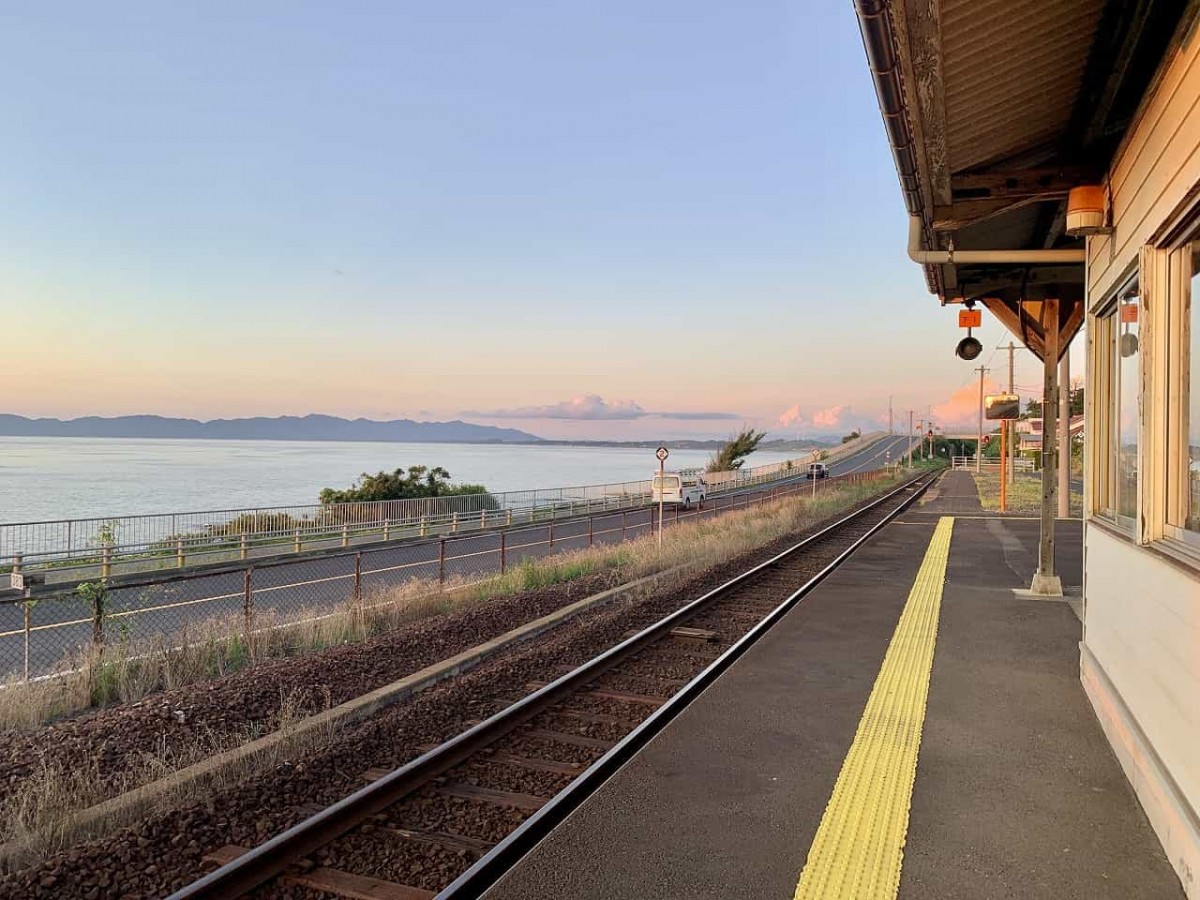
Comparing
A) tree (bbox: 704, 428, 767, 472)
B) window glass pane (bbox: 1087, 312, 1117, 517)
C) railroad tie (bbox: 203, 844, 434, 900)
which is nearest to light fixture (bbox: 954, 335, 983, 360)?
window glass pane (bbox: 1087, 312, 1117, 517)

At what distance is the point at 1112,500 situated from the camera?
6.55m

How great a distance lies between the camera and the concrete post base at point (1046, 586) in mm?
11250

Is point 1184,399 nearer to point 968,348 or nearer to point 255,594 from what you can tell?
point 968,348

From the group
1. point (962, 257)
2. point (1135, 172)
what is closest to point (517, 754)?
point (1135, 172)

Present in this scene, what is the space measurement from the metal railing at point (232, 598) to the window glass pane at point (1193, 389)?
8503mm

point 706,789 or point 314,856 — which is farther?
point 706,789

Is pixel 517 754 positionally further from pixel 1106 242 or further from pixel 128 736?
pixel 1106 242

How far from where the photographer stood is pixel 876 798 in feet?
15.4

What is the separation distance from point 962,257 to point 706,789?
5.68 metres

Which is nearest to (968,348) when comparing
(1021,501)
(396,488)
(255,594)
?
(255,594)

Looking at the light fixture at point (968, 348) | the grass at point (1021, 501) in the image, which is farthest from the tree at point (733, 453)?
the light fixture at point (968, 348)

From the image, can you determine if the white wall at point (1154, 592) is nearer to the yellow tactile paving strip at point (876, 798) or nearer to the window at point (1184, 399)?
the window at point (1184, 399)

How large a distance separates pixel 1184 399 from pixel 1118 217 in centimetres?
213

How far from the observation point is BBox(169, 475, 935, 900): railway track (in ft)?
12.9
